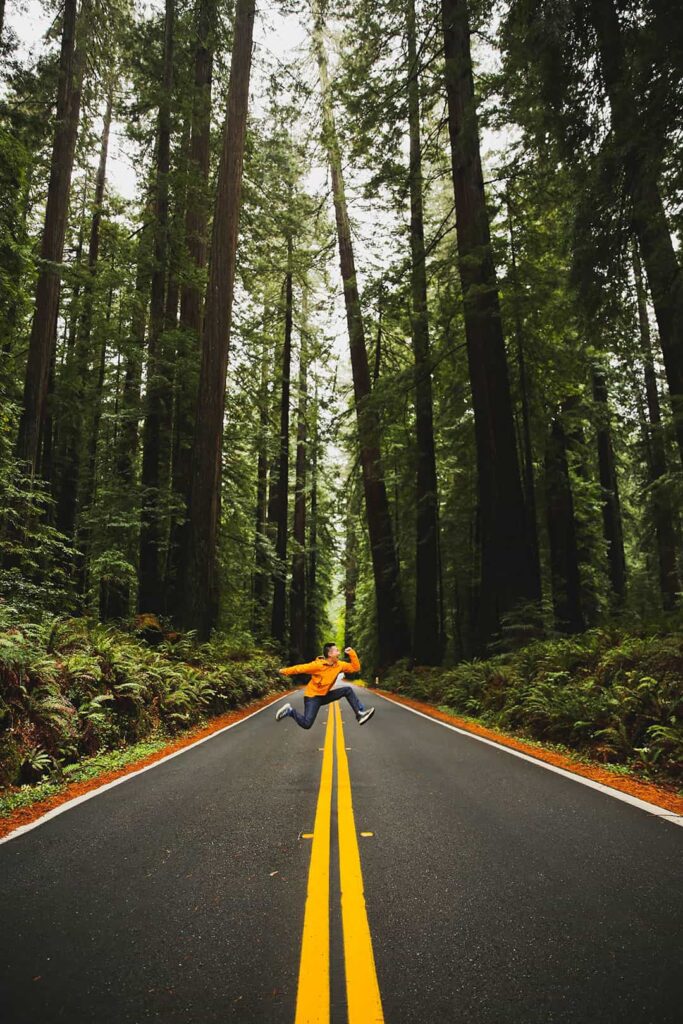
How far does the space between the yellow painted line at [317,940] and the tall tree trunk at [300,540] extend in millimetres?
24839

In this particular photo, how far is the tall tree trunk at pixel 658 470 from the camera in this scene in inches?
371

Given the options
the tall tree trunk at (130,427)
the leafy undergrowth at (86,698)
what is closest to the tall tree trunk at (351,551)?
the tall tree trunk at (130,427)

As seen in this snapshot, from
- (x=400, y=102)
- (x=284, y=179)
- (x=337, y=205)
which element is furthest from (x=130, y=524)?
(x=337, y=205)

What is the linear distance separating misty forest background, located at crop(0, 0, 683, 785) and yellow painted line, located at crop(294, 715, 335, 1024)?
13.1ft

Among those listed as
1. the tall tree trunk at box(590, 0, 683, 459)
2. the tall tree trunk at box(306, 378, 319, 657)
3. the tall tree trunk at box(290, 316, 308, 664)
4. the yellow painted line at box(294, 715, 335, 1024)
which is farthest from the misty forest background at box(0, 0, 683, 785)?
the tall tree trunk at box(306, 378, 319, 657)

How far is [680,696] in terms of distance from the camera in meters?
6.59

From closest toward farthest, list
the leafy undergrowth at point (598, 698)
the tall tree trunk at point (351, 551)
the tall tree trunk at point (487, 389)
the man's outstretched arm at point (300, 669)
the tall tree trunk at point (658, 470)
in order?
the leafy undergrowth at point (598, 698)
the man's outstretched arm at point (300, 669)
the tall tree trunk at point (658, 470)
the tall tree trunk at point (487, 389)
the tall tree trunk at point (351, 551)

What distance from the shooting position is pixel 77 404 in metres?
19.3

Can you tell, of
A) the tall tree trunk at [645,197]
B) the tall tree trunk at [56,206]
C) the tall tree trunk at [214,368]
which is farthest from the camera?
the tall tree trunk at [214,368]

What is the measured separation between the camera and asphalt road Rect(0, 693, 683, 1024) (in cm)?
217

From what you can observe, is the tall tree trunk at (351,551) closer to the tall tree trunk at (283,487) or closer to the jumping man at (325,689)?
the tall tree trunk at (283,487)

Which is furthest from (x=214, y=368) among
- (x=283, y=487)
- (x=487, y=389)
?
(x=283, y=487)

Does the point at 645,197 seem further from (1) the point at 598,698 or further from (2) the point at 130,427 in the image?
(2) the point at 130,427

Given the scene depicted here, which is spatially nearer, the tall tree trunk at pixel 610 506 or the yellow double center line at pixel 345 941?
the yellow double center line at pixel 345 941
